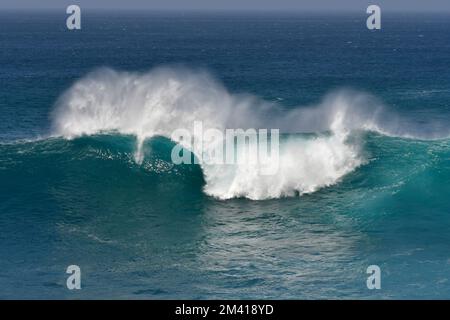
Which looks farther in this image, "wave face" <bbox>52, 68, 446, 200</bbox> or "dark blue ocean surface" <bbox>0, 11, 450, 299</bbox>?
"wave face" <bbox>52, 68, 446, 200</bbox>

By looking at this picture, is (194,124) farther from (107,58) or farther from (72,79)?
(107,58)

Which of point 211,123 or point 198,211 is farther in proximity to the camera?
point 211,123

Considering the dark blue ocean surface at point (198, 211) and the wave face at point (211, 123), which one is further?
the wave face at point (211, 123)

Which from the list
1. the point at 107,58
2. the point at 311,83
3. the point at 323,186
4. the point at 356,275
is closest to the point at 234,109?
the point at 323,186

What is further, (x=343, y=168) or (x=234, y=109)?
(x=234, y=109)

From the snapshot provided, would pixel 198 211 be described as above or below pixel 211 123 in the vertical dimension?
below

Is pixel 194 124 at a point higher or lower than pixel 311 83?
lower
